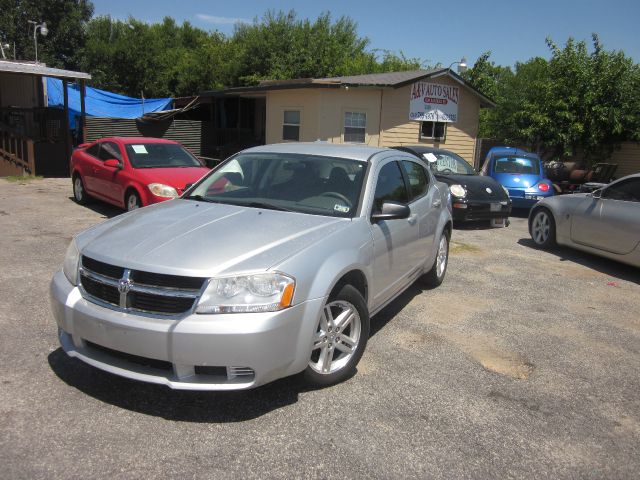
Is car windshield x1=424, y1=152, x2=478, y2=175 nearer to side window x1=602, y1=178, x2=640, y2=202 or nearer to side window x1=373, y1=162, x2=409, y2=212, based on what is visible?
side window x1=602, y1=178, x2=640, y2=202

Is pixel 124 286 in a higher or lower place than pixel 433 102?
lower

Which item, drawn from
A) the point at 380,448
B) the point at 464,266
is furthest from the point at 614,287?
the point at 380,448

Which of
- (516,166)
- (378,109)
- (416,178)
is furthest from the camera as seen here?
(378,109)

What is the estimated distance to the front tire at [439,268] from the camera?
6.20 meters

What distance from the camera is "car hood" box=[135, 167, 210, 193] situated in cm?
875

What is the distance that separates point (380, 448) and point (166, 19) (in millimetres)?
49182

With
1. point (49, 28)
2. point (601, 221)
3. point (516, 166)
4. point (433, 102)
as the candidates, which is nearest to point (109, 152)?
point (601, 221)

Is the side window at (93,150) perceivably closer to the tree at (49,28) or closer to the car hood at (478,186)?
the car hood at (478,186)

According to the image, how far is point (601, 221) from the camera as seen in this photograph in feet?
25.5

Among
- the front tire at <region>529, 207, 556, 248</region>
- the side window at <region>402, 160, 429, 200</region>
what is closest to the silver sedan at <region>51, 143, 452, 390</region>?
the side window at <region>402, 160, 429, 200</region>

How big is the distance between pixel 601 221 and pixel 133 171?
23.8 feet

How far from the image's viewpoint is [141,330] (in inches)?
120

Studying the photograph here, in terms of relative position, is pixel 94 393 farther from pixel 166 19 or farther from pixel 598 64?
pixel 166 19

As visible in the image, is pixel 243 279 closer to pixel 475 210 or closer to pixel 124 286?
pixel 124 286
